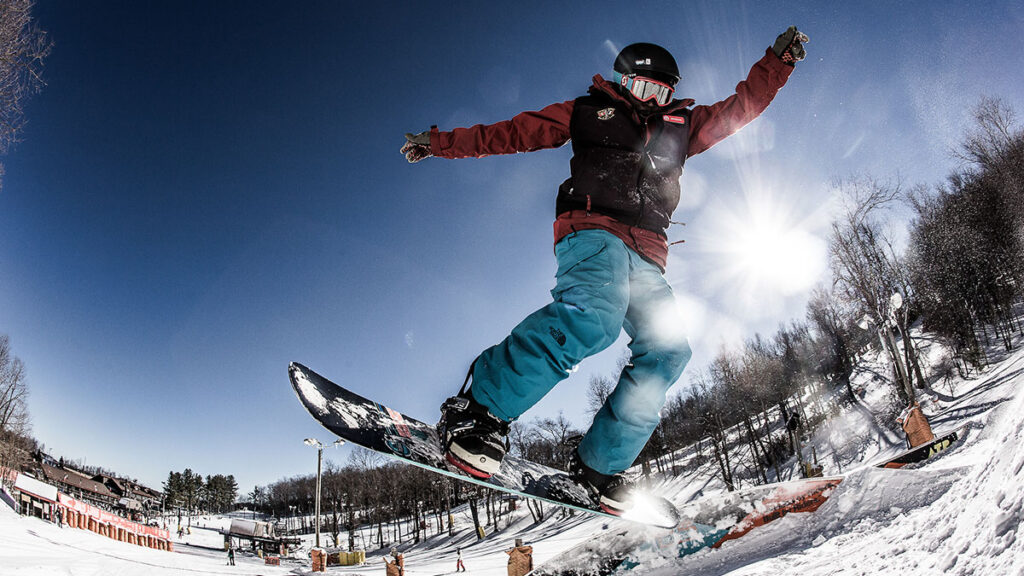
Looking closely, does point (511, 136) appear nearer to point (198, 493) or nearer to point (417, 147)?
point (417, 147)

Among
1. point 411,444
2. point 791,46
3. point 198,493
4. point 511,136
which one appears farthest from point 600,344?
point 198,493

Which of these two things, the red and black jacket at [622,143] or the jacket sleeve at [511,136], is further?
the jacket sleeve at [511,136]

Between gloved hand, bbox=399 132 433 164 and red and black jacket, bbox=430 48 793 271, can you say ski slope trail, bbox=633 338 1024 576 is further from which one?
gloved hand, bbox=399 132 433 164

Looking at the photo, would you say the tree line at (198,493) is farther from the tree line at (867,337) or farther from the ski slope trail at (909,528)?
the ski slope trail at (909,528)

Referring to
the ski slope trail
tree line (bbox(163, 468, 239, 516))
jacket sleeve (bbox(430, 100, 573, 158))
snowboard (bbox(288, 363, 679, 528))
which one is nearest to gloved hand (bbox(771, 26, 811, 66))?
jacket sleeve (bbox(430, 100, 573, 158))

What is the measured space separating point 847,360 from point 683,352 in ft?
138

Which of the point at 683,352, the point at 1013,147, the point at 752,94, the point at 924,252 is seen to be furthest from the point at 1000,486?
the point at 924,252

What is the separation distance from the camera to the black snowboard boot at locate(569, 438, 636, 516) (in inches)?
86.2

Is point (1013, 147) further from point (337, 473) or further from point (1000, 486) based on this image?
point (337, 473)

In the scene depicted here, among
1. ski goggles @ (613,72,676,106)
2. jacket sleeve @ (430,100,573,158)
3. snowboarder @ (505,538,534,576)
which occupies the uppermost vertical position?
jacket sleeve @ (430,100,573,158)

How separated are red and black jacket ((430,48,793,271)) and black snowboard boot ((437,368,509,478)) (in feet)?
2.88

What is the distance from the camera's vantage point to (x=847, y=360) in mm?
35406

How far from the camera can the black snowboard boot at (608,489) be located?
7.18 ft

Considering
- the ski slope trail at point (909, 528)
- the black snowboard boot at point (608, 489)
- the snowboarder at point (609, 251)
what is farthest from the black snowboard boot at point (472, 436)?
Result: the ski slope trail at point (909, 528)
